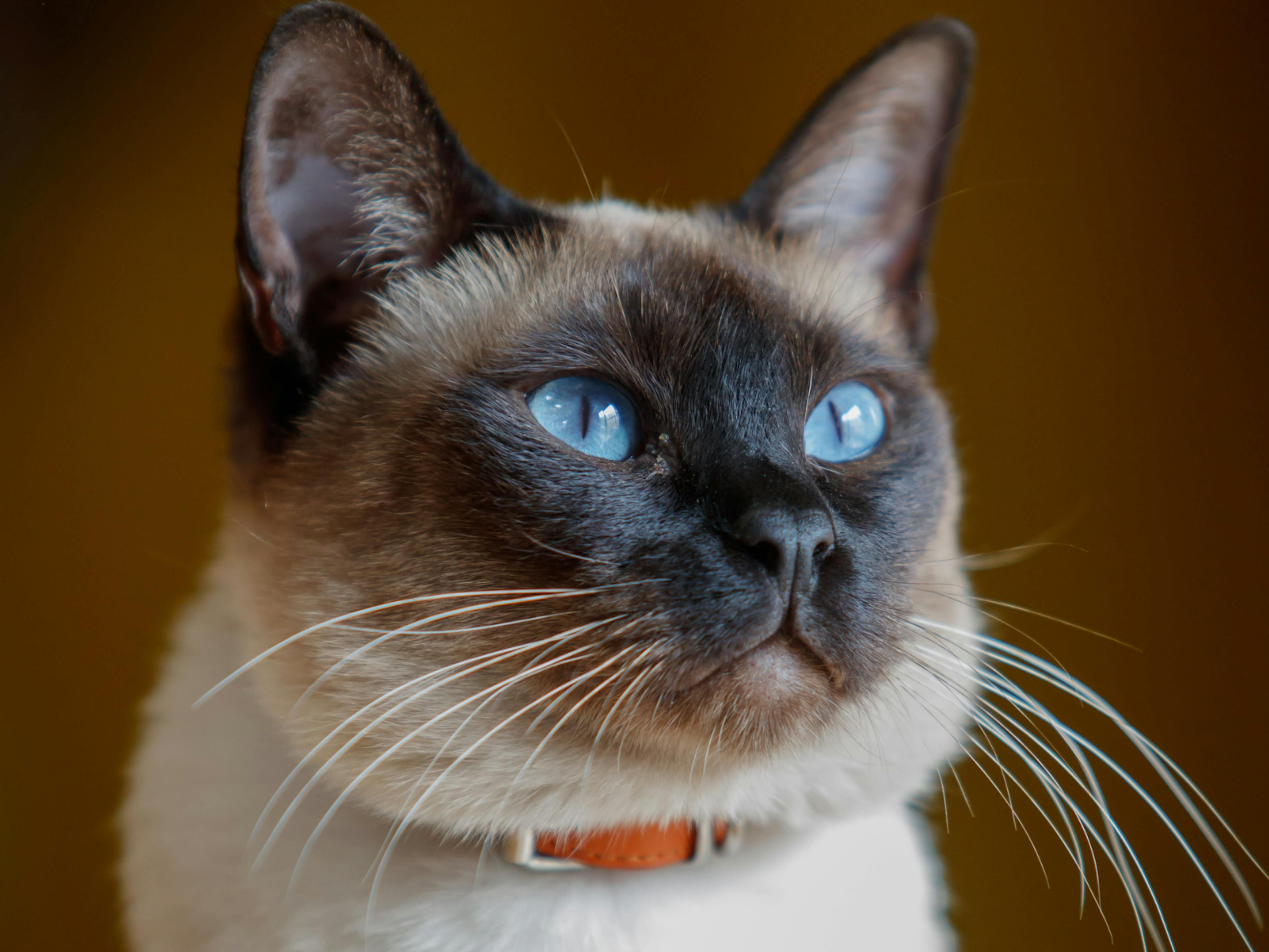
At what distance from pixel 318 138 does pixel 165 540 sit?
627mm

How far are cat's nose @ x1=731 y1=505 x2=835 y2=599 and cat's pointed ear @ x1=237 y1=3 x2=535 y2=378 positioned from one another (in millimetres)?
435

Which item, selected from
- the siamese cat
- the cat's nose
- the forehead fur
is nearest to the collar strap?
the siamese cat

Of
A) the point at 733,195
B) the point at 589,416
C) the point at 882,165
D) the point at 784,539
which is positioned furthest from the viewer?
the point at 733,195

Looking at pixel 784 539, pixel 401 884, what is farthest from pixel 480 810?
pixel 784 539

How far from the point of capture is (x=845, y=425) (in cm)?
94

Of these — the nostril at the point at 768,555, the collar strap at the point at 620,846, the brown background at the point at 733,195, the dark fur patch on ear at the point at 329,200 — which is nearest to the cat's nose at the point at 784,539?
the nostril at the point at 768,555

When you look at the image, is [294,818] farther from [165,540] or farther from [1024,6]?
[1024,6]

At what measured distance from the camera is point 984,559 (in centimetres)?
105

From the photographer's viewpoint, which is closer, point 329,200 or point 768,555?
point 768,555

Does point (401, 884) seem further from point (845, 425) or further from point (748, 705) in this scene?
point (845, 425)

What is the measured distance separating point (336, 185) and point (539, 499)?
361 millimetres

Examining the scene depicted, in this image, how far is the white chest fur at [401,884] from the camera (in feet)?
2.74

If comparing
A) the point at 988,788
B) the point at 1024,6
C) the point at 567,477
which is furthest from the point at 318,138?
the point at 988,788

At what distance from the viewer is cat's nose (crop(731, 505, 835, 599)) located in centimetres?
71
